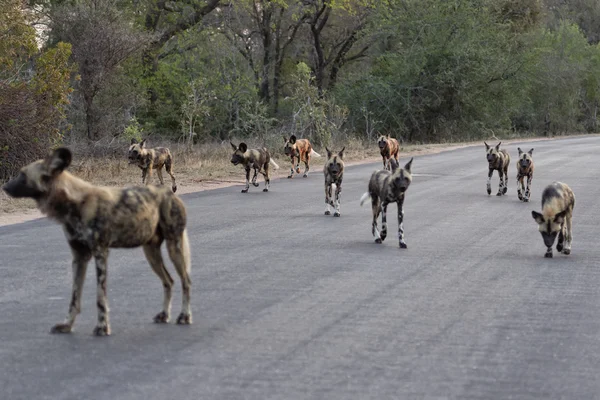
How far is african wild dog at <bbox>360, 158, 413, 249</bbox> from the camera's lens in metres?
11.5

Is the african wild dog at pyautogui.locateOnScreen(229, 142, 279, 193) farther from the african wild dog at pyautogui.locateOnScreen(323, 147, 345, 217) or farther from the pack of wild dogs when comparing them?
the pack of wild dogs

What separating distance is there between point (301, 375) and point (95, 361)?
1.30 meters

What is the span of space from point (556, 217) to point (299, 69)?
22.2 m

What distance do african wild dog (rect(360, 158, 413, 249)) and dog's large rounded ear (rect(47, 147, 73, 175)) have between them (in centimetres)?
548

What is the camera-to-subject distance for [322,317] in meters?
7.61

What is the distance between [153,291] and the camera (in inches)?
338

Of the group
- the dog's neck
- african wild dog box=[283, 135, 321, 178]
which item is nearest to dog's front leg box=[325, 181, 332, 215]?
african wild dog box=[283, 135, 321, 178]

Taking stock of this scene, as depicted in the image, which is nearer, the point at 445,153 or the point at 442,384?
the point at 442,384

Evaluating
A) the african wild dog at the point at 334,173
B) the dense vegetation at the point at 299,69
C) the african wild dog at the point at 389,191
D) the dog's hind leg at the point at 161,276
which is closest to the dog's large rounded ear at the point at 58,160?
the dog's hind leg at the point at 161,276

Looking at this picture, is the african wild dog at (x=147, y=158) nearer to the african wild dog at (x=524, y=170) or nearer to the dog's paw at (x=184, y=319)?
the african wild dog at (x=524, y=170)

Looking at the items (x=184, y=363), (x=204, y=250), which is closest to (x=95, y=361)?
(x=184, y=363)

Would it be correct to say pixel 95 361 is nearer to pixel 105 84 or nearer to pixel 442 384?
pixel 442 384

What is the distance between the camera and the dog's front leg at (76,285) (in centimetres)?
689

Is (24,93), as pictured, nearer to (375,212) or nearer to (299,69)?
(375,212)
